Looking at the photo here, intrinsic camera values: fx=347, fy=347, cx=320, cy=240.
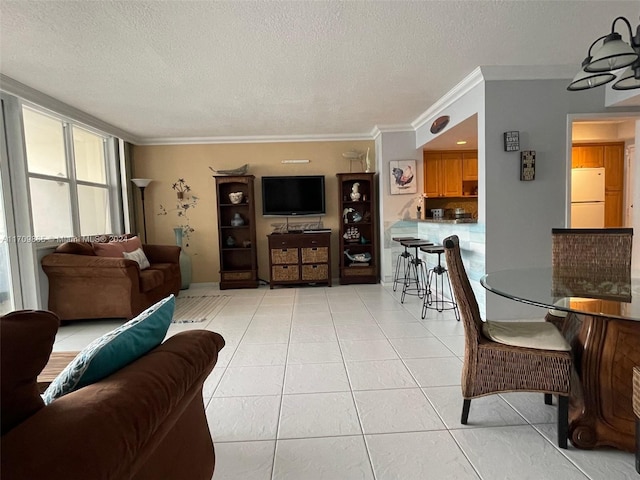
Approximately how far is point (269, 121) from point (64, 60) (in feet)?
7.72

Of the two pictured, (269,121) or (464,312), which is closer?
(464,312)

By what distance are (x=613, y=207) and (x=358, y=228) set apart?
4.05 meters

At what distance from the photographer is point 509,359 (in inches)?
65.3

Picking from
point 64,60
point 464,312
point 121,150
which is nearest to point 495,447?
point 464,312

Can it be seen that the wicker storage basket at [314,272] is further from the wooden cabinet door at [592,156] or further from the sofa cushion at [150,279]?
the wooden cabinet door at [592,156]

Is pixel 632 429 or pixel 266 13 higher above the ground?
pixel 266 13

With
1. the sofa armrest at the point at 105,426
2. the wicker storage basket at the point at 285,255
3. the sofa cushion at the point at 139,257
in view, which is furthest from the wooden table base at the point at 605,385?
the sofa cushion at the point at 139,257

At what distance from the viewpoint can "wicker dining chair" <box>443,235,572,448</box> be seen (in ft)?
5.23

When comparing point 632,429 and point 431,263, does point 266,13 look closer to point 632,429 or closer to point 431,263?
point 632,429

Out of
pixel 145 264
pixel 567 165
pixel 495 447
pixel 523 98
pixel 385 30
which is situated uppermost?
pixel 385 30

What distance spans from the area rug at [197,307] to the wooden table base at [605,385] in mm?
3336

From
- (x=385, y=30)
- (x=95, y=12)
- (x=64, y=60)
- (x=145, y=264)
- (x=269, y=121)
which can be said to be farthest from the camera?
(x=269, y=121)

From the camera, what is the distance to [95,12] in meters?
2.15

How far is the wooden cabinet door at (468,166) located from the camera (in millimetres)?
5684
